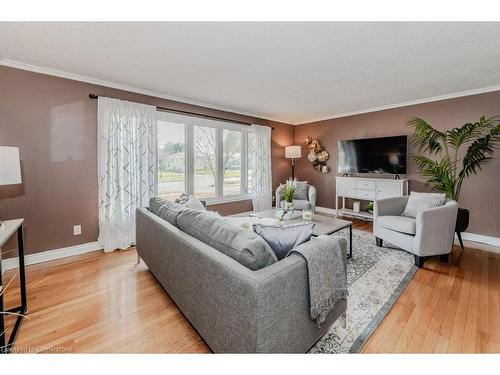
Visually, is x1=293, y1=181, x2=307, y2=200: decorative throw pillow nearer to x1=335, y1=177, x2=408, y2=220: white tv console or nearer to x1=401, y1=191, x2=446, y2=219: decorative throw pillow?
x1=335, y1=177, x2=408, y2=220: white tv console

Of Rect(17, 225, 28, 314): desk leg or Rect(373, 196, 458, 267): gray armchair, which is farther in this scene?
Rect(373, 196, 458, 267): gray armchair

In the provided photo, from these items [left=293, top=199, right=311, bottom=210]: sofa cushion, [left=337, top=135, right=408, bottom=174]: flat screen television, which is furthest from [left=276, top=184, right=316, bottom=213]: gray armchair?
[left=337, top=135, right=408, bottom=174]: flat screen television

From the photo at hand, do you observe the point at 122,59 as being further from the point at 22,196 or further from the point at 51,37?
the point at 22,196

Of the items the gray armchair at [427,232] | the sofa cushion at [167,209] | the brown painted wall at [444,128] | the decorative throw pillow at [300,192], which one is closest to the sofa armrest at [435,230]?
the gray armchair at [427,232]

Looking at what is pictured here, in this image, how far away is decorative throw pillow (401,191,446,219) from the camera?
291 centimetres

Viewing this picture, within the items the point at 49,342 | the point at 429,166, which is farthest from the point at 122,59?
the point at 429,166

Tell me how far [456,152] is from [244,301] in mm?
4343

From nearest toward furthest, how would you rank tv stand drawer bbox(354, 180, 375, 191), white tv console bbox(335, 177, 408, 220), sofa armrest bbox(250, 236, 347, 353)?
sofa armrest bbox(250, 236, 347, 353), white tv console bbox(335, 177, 408, 220), tv stand drawer bbox(354, 180, 375, 191)

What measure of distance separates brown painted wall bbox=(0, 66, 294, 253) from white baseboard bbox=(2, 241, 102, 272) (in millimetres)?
60

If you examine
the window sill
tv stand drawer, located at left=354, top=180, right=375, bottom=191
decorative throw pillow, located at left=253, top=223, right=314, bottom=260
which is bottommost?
the window sill

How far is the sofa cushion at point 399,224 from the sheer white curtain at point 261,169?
2.55 metres

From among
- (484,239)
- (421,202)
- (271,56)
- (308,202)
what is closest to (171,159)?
(271,56)

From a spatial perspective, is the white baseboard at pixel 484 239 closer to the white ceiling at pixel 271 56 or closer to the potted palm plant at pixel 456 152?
the potted palm plant at pixel 456 152

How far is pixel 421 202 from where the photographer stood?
3027mm
